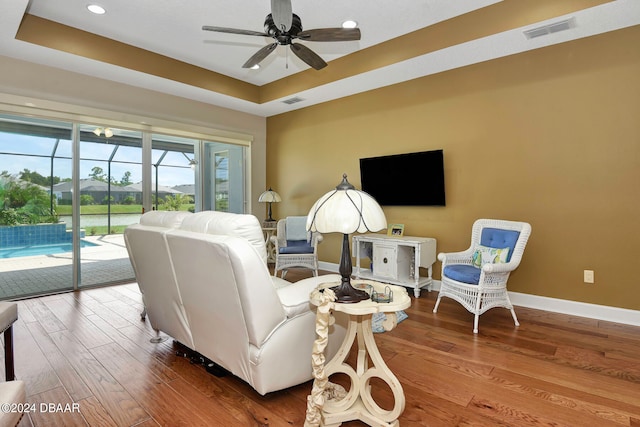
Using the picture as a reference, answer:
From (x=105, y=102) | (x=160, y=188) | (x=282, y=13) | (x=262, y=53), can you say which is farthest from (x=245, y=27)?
(x=160, y=188)

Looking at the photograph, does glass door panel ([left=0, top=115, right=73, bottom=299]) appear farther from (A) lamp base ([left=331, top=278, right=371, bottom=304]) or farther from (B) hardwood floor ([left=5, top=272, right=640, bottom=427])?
(A) lamp base ([left=331, top=278, right=371, bottom=304])

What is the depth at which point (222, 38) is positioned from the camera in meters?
3.85

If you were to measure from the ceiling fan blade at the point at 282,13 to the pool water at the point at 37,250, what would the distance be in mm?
3944

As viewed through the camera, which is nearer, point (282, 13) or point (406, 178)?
point (282, 13)

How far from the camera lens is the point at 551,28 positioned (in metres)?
3.03

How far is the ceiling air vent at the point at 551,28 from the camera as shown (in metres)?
2.93

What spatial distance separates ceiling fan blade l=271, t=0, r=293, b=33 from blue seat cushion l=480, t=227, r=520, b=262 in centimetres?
283

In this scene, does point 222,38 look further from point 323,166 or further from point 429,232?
point 429,232

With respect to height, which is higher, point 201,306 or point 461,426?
point 201,306

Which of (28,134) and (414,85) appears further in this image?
(414,85)

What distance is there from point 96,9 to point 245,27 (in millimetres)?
1437

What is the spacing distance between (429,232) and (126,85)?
4.63m

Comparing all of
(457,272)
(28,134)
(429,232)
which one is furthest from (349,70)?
(28,134)

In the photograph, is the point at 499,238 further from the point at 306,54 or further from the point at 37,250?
the point at 37,250
